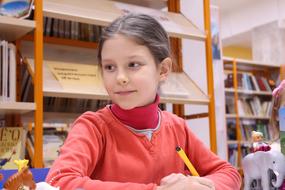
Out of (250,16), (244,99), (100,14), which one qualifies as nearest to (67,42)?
(100,14)

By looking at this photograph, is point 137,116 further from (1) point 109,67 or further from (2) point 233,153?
(2) point 233,153

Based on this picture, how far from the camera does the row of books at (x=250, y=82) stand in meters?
5.20

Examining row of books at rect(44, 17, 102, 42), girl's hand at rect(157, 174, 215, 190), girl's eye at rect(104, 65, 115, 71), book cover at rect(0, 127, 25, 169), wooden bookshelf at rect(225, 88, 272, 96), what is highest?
row of books at rect(44, 17, 102, 42)

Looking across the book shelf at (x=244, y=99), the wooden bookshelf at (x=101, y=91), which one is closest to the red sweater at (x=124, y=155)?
the wooden bookshelf at (x=101, y=91)

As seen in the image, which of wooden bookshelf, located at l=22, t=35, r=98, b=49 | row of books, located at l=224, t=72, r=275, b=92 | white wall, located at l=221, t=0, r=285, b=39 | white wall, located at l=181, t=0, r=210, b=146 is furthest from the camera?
white wall, located at l=221, t=0, r=285, b=39

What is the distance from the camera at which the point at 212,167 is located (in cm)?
97

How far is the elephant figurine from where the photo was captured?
2.47 ft

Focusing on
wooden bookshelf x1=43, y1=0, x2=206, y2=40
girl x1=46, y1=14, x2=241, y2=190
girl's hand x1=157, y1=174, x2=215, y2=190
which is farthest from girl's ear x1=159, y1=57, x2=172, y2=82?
wooden bookshelf x1=43, y1=0, x2=206, y2=40

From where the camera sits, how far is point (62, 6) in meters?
1.93

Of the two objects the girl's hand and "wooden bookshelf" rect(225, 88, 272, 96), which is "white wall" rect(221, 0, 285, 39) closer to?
"wooden bookshelf" rect(225, 88, 272, 96)

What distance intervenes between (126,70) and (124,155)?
0.19 metres

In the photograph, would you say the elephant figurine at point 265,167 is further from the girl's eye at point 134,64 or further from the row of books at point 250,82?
the row of books at point 250,82

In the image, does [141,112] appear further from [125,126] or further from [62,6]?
[62,6]

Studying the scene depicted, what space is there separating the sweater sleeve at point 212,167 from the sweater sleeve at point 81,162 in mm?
249
